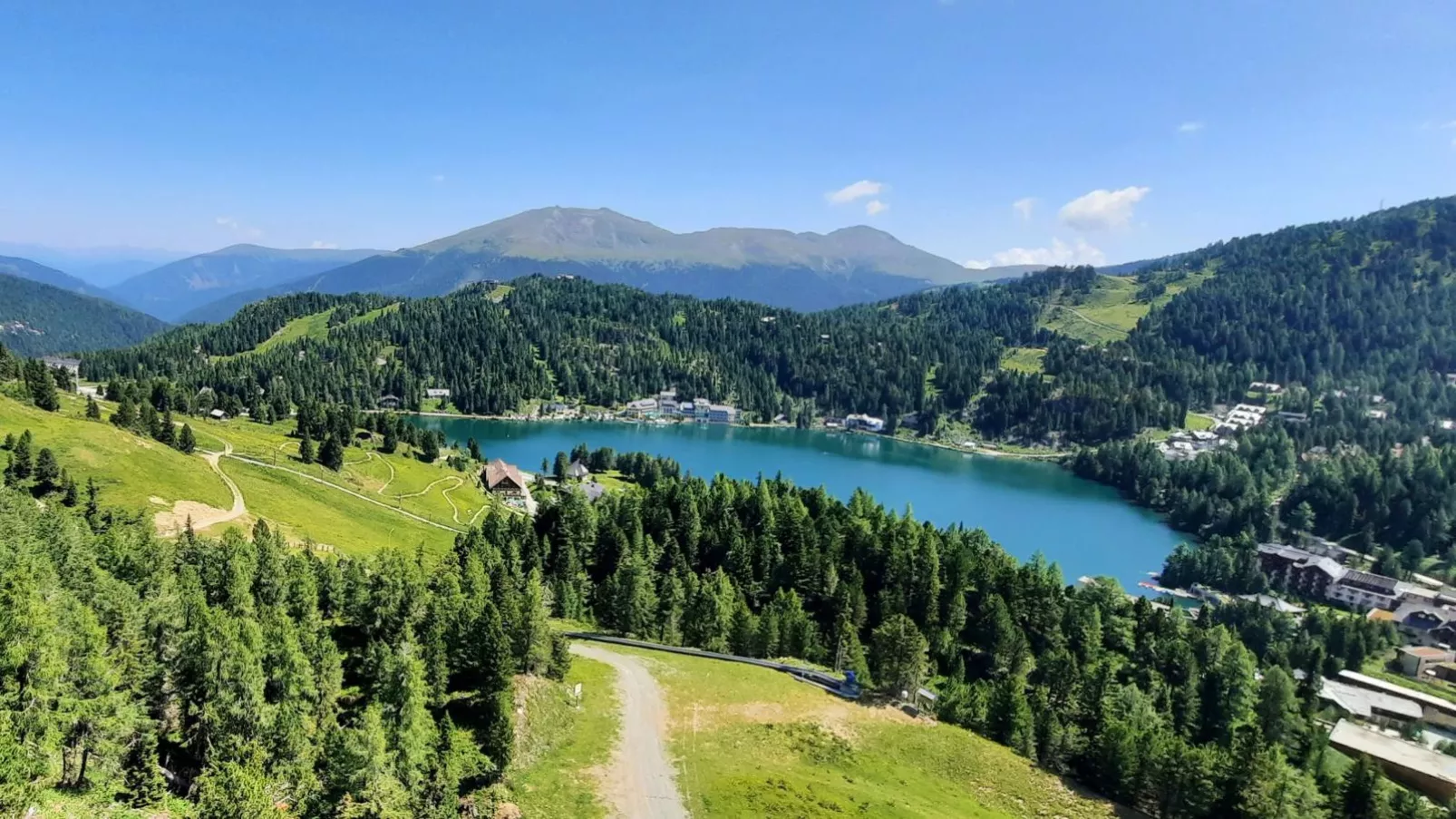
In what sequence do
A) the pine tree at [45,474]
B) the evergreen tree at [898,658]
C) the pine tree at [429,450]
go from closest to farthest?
1. the evergreen tree at [898,658]
2. the pine tree at [45,474]
3. the pine tree at [429,450]

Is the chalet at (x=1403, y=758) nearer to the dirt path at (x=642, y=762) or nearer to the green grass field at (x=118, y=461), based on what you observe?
the dirt path at (x=642, y=762)

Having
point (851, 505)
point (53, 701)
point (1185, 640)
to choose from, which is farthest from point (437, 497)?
point (1185, 640)

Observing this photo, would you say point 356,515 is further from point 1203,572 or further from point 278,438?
point 1203,572

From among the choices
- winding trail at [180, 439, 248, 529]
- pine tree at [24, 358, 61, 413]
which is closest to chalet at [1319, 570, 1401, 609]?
winding trail at [180, 439, 248, 529]

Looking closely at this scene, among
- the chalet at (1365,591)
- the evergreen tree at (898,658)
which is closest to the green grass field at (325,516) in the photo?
the evergreen tree at (898,658)

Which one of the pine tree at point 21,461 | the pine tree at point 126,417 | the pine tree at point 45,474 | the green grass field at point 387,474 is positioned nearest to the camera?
the pine tree at point 21,461
